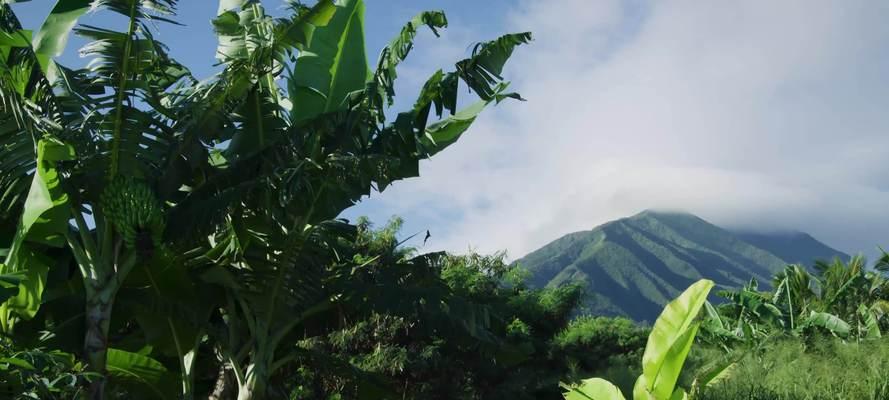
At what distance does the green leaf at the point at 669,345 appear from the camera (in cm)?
584

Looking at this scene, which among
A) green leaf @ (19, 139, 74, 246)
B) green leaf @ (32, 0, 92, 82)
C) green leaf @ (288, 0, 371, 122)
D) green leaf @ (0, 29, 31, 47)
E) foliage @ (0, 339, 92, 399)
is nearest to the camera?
foliage @ (0, 339, 92, 399)

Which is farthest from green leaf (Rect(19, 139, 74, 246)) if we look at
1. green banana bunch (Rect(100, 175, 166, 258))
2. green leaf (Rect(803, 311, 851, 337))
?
green leaf (Rect(803, 311, 851, 337))

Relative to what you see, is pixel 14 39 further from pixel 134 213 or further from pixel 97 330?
pixel 97 330

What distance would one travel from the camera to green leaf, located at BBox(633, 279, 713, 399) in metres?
5.84

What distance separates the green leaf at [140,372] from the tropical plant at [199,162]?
0.06 metres

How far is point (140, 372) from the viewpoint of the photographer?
8.90m

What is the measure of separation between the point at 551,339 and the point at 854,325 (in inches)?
430

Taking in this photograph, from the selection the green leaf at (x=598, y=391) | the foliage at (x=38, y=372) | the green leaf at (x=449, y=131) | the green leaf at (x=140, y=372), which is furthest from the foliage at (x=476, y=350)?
the foliage at (x=38, y=372)

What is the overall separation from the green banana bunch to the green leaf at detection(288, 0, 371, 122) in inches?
96.0

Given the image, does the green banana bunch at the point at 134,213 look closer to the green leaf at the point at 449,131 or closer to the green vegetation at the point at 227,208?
the green vegetation at the point at 227,208

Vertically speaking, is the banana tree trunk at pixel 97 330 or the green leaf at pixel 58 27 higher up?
the green leaf at pixel 58 27

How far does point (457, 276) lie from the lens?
15.1 metres

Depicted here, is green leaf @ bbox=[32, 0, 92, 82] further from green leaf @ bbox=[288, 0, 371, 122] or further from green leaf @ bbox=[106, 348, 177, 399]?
green leaf @ bbox=[106, 348, 177, 399]

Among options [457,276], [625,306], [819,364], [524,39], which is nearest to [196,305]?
[524,39]
